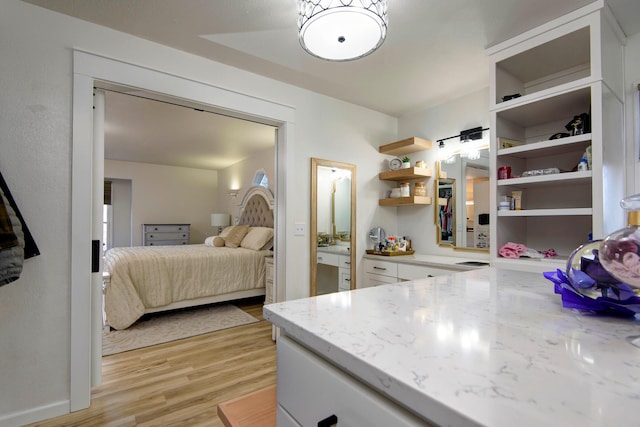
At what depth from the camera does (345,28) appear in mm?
1483

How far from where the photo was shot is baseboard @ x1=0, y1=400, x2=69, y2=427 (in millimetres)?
1648

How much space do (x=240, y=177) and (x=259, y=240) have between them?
2512 mm

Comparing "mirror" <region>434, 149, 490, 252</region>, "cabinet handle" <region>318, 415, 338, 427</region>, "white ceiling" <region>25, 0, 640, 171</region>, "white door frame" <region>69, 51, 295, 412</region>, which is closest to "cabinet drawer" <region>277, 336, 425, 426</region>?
"cabinet handle" <region>318, 415, 338, 427</region>

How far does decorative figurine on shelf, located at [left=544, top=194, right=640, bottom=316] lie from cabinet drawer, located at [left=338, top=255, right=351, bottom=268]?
2.35 meters

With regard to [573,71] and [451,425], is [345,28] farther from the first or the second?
[573,71]

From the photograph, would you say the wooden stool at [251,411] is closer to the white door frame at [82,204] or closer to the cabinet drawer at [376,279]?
the white door frame at [82,204]

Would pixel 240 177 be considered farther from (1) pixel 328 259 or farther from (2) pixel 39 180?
(2) pixel 39 180

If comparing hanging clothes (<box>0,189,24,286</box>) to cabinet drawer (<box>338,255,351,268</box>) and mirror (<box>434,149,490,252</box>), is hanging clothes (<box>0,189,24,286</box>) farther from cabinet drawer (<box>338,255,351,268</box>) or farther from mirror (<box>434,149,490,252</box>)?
mirror (<box>434,149,490,252</box>)

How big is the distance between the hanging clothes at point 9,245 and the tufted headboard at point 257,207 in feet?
11.1

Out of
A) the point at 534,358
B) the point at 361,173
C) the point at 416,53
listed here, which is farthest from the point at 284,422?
the point at 361,173

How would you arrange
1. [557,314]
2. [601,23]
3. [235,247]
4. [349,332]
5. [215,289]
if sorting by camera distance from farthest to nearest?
[235,247], [215,289], [601,23], [557,314], [349,332]

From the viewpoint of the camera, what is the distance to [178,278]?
11.7ft

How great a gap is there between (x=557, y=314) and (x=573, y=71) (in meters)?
2.28

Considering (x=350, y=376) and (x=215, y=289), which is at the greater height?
(x=350, y=376)
